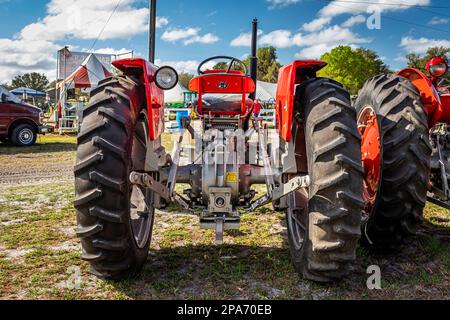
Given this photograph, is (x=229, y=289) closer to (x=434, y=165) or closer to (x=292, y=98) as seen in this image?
(x=292, y=98)

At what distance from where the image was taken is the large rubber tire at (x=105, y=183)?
2463 millimetres

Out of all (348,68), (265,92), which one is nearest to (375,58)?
(348,68)

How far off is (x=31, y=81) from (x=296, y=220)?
91526 mm

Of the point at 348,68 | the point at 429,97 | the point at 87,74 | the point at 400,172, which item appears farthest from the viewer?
the point at 348,68

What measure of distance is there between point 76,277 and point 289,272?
1735mm

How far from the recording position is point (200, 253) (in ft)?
12.1

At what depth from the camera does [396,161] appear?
10.8 feet

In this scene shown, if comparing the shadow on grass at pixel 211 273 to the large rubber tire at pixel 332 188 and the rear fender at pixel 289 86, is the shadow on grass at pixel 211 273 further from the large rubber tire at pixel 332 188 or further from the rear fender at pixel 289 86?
the rear fender at pixel 289 86

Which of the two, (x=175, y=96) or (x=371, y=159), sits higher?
(x=175, y=96)

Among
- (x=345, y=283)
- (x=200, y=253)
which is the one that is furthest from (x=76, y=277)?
(x=345, y=283)

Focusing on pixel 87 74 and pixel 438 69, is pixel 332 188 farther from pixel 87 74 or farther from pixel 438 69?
pixel 87 74

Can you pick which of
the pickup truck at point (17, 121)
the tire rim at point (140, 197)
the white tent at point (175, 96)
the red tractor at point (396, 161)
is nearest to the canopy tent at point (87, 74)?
the pickup truck at point (17, 121)

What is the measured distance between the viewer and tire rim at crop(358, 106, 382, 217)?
3.50 m

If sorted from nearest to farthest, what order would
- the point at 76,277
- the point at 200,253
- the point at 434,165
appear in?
the point at 76,277
the point at 200,253
the point at 434,165
